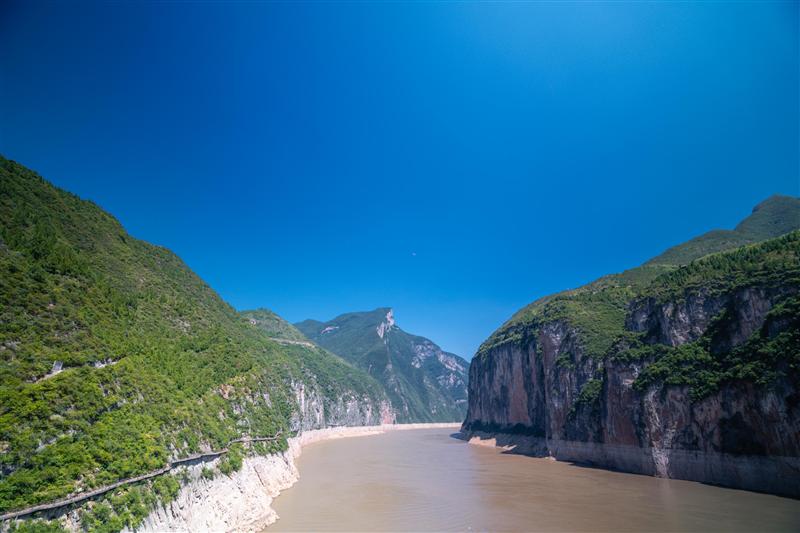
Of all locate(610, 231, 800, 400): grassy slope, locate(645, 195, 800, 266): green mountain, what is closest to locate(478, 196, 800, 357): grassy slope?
locate(645, 195, 800, 266): green mountain

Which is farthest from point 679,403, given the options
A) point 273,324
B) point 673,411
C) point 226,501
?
point 273,324

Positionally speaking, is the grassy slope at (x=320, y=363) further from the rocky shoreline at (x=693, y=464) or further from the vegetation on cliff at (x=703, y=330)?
the rocky shoreline at (x=693, y=464)

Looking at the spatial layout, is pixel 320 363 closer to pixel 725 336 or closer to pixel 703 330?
pixel 703 330

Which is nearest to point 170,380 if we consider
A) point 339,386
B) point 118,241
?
point 118,241

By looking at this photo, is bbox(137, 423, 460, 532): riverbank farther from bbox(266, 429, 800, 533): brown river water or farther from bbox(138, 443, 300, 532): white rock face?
bbox(266, 429, 800, 533): brown river water

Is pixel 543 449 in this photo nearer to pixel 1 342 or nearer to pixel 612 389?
pixel 612 389

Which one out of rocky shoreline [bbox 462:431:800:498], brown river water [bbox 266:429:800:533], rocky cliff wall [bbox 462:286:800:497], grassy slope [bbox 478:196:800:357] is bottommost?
brown river water [bbox 266:429:800:533]
